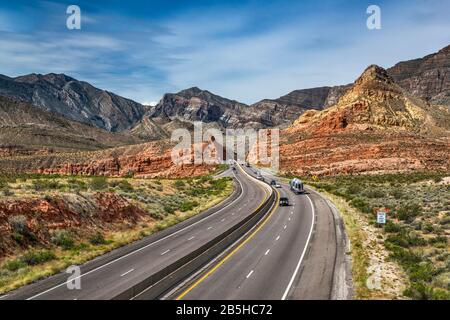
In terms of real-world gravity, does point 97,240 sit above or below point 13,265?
below

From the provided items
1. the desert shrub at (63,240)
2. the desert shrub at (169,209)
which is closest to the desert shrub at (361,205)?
the desert shrub at (169,209)

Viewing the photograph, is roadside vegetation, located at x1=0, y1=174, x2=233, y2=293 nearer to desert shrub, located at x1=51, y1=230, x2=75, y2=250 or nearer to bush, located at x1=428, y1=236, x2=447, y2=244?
desert shrub, located at x1=51, y1=230, x2=75, y2=250

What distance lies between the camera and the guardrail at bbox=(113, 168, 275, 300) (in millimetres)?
16859

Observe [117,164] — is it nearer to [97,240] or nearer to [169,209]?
[169,209]

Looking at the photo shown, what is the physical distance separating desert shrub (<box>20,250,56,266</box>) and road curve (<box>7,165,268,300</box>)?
10.8 ft

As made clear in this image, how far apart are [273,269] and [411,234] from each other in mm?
13911

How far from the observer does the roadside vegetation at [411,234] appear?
18750 millimetres

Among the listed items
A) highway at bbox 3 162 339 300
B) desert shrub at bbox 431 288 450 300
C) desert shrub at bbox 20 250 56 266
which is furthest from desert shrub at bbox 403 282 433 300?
desert shrub at bbox 20 250 56 266

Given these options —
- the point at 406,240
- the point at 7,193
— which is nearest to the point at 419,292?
the point at 406,240

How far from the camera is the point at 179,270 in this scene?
66.2 feet

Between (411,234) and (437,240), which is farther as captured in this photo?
(411,234)

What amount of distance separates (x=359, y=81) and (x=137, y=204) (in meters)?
112

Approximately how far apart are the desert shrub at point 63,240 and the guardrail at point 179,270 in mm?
11279
